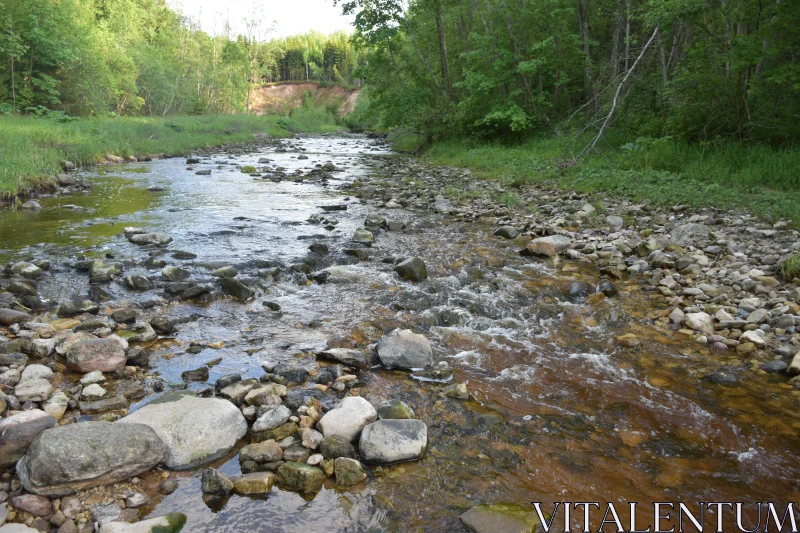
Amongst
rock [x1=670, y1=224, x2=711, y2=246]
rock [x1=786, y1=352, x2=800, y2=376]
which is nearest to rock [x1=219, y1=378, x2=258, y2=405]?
rock [x1=786, y1=352, x2=800, y2=376]

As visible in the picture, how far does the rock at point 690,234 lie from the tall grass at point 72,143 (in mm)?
12082

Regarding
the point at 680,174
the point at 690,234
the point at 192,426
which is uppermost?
the point at 680,174

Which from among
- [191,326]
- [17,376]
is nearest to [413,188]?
[191,326]

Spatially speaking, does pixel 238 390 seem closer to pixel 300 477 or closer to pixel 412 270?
pixel 300 477

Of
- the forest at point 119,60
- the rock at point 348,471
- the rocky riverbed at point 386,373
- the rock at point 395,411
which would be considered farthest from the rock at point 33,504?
the forest at point 119,60

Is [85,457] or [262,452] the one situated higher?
[85,457]

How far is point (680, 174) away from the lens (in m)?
10.6

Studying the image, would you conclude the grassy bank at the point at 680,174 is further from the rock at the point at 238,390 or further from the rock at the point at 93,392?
the rock at the point at 93,392

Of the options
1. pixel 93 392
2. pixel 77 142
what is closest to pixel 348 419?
pixel 93 392

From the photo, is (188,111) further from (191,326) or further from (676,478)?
(676,478)

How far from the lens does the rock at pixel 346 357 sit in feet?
14.0

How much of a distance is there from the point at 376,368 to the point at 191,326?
6.44 ft

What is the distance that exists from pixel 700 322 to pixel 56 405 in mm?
5560

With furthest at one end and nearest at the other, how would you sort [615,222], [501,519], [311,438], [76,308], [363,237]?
[615,222], [363,237], [76,308], [311,438], [501,519]
